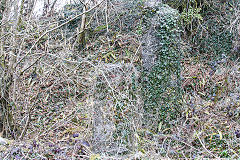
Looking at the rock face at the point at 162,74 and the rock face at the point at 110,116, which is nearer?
the rock face at the point at 110,116

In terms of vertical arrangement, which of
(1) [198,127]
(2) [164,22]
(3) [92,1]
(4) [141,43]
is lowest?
(1) [198,127]

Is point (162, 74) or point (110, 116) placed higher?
point (162, 74)

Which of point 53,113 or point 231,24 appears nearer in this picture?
point 53,113

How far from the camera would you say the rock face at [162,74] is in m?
5.34

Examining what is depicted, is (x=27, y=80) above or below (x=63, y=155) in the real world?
above

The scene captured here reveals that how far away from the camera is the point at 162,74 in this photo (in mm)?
5363

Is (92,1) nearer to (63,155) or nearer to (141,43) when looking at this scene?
(141,43)

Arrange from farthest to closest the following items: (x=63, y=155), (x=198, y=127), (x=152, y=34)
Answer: (x=152, y=34)
(x=198, y=127)
(x=63, y=155)

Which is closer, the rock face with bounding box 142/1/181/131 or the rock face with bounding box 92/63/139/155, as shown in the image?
the rock face with bounding box 92/63/139/155

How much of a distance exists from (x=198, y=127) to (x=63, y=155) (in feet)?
9.46

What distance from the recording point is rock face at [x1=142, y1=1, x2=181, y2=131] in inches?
210

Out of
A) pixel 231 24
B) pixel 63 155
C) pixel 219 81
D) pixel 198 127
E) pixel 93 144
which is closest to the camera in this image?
pixel 63 155

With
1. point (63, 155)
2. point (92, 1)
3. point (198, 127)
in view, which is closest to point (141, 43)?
point (92, 1)

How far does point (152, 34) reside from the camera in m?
5.59
